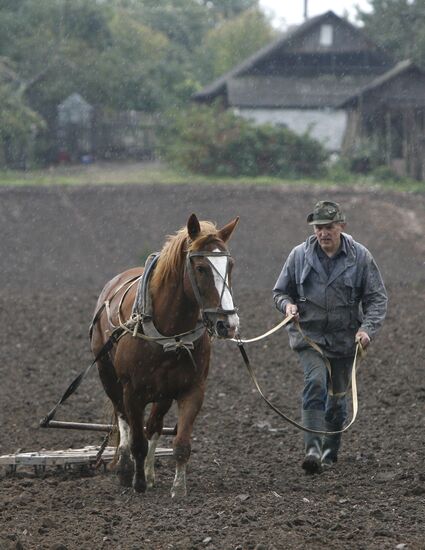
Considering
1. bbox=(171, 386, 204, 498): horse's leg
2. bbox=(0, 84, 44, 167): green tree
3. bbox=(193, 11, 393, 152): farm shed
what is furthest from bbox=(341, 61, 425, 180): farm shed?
bbox=(171, 386, 204, 498): horse's leg

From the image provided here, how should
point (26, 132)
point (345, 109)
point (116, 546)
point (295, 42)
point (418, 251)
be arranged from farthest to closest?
point (295, 42)
point (345, 109)
point (26, 132)
point (418, 251)
point (116, 546)

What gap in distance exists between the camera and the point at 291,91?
152 ft

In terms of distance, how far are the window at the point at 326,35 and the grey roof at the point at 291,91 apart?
1.68 m

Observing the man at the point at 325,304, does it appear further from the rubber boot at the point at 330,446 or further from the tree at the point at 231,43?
the tree at the point at 231,43

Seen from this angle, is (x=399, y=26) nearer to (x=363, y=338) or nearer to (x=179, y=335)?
(x=363, y=338)

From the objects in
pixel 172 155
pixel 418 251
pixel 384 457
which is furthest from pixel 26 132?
pixel 384 457

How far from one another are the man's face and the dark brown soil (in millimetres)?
1498

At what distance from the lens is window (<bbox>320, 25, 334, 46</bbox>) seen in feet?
156

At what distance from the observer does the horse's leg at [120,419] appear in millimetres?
8391

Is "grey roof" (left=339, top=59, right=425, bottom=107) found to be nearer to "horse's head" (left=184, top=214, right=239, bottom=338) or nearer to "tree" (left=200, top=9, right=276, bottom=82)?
"tree" (left=200, top=9, right=276, bottom=82)

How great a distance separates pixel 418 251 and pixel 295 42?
21.9 m

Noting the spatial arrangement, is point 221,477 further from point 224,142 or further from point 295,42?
point 295,42

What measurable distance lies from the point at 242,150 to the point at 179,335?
30.8m

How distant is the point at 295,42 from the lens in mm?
47688
